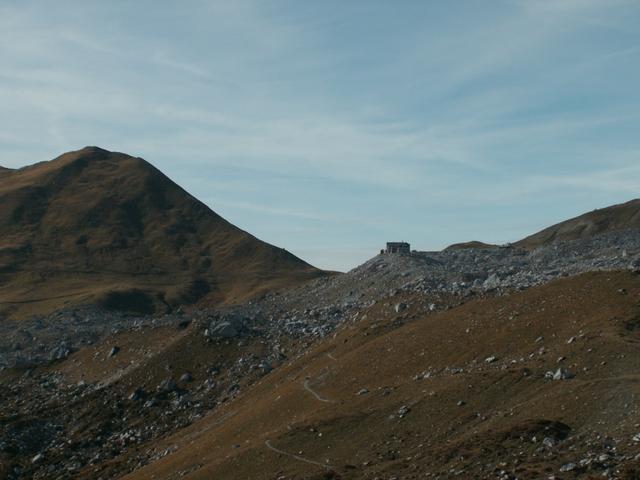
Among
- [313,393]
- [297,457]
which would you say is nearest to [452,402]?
[297,457]

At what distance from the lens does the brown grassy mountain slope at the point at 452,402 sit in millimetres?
53406

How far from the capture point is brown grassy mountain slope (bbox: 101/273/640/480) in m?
53.4

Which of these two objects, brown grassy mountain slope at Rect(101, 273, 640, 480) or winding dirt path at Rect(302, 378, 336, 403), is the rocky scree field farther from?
winding dirt path at Rect(302, 378, 336, 403)

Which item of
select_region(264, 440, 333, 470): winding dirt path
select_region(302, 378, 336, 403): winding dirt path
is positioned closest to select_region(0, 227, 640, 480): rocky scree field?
select_region(264, 440, 333, 470): winding dirt path

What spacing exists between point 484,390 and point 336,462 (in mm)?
11516

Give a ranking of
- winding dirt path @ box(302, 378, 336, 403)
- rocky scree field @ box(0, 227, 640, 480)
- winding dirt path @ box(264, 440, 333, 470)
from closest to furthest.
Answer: rocky scree field @ box(0, 227, 640, 480) → winding dirt path @ box(264, 440, 333, 470) → winding dirt path @ box(302, 378, 336, 403)

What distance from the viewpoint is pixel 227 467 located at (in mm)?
69625

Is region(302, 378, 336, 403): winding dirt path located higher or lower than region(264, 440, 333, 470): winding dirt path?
higher

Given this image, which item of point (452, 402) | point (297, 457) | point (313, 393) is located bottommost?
point (297, 457)

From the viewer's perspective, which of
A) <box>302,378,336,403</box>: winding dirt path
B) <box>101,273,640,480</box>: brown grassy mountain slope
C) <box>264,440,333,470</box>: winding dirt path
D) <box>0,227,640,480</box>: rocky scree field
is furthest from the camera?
<box>302,378,336,403</box>: winding dirt path

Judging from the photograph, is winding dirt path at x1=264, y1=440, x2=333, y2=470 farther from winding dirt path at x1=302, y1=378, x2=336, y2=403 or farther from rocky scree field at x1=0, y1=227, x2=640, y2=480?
winding dirt path at x1=302, y1=378, x2=336, y2=403

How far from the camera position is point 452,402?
2591 inches

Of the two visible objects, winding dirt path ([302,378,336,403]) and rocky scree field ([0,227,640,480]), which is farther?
winding dirt path ([302,378,336,403])

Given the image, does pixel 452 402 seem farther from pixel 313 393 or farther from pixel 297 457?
pixel 313 393
